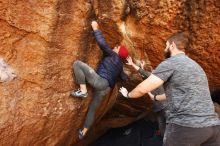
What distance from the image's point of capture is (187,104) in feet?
12.3

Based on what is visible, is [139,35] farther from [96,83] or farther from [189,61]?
[189,61]

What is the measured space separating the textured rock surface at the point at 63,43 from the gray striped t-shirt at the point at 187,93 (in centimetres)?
134

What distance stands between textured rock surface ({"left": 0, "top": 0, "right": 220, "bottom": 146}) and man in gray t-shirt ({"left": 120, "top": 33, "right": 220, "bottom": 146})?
130cm

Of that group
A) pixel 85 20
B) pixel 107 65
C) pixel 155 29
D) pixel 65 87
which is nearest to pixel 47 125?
pixel 65 87

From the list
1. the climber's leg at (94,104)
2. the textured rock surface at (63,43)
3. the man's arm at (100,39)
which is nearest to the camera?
the textured rock surface at (63,43)

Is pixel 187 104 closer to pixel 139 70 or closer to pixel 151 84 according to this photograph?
pixel 151 84

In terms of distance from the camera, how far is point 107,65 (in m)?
5.33

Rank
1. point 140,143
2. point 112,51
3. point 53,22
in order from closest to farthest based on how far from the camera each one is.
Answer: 1. point 53,22
2. point 112,51
3. point 140,143

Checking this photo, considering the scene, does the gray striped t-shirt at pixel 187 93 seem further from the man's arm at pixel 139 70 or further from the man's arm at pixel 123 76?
the man's arm at pixel 123 76

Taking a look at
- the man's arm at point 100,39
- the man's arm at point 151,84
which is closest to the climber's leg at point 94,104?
the man's arm at point 100,39

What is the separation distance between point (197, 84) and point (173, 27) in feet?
4.94

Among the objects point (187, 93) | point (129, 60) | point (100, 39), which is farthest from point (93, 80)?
point (187, 93)

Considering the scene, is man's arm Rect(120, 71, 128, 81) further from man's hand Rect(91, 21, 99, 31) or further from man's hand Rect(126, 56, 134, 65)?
man's hand Rect(91, 21, 99, 31)

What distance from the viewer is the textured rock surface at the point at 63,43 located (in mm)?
4770
